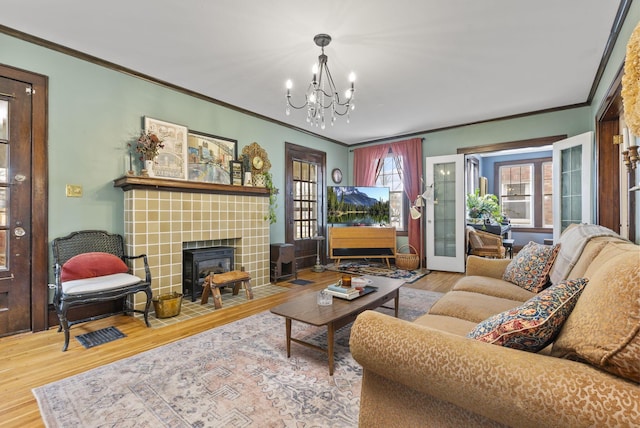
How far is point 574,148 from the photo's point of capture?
3.93 m

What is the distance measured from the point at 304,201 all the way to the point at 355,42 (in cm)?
323

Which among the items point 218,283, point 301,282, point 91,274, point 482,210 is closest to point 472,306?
point 218,283

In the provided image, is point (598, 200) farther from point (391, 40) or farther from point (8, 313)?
point (8, 313)

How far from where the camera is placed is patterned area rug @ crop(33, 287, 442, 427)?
150 cm

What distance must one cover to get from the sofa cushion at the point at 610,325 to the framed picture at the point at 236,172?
12.5ft

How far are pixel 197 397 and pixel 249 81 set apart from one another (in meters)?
Answer: 3.10

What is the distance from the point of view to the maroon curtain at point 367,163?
6047 mm

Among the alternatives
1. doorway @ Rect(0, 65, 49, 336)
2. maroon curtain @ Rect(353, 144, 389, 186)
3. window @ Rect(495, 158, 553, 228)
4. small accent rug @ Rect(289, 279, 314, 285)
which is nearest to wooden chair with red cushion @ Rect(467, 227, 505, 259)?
maroon curtain @ Rect(353, 144, 389, 186)

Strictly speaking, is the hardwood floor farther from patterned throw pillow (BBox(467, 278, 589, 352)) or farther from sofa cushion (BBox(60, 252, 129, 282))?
patterned throw pillow (BBox(467, 278, 589, 352))

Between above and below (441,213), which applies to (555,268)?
below

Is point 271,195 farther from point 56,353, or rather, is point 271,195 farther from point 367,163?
point 56,353

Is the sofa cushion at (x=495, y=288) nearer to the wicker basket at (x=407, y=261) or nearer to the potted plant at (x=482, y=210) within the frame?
the wicker basket at (x=407, y=261)

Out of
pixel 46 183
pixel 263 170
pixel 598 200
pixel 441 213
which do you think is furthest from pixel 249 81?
pixel 598 200

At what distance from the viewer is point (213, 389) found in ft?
5.71
